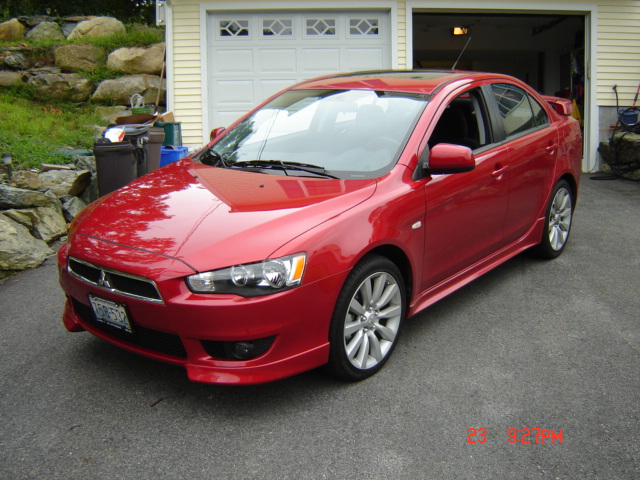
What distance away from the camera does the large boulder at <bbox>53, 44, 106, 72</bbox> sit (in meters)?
12.1

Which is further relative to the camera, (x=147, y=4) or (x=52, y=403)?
(x=147, y=4)

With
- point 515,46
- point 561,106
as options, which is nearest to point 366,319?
point 561,106

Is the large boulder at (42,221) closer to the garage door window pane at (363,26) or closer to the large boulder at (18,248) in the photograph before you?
the large boulder at (18,248)

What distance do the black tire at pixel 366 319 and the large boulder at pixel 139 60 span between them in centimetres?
968

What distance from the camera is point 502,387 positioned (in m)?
3.34

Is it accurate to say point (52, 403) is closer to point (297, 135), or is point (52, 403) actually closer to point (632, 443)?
point (297, 135)

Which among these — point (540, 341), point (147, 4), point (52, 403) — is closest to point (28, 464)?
point (52, 403)

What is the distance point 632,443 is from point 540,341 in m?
1.12

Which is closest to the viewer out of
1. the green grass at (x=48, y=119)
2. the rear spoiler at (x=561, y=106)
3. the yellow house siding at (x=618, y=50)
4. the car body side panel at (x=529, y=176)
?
the car body side panel at (x=529, y=176)

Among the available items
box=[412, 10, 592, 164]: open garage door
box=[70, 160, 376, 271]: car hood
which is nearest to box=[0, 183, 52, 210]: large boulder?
box=[70, 160, 376, 271]: car hood

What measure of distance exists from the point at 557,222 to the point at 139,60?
29.8ft

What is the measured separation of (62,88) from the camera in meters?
11.7

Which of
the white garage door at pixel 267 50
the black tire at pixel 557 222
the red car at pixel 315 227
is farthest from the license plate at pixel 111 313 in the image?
the white garage door at pixel 267 50
